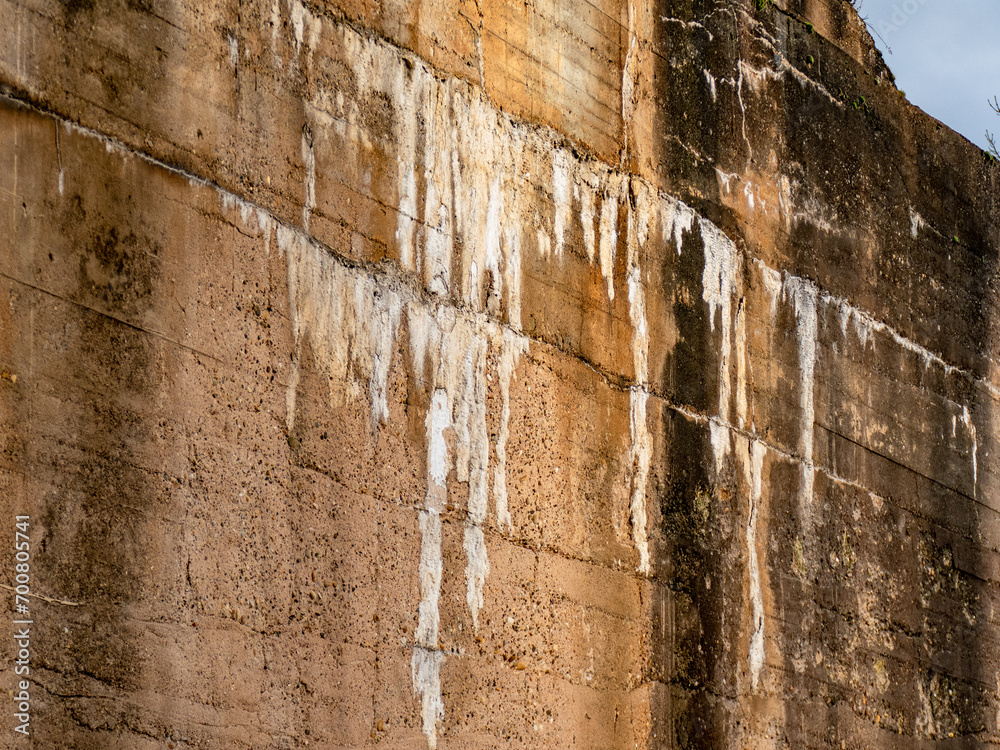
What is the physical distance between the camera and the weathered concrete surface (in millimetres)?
3111

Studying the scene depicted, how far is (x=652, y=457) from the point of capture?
15.2 feet

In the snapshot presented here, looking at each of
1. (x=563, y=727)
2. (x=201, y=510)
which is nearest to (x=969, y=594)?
(x=563, y=727)

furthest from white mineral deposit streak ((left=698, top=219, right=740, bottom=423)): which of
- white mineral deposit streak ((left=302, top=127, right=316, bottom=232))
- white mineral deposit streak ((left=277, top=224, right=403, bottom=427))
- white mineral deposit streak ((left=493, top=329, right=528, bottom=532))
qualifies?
white mineral deposit streak ((left=302, top=127, right=316, bottom=232))

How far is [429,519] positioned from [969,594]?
3304mm

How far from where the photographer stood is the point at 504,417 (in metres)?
4.15

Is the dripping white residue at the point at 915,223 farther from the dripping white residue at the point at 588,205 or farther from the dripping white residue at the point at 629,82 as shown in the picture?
the dripping white residue at the point at 588,205

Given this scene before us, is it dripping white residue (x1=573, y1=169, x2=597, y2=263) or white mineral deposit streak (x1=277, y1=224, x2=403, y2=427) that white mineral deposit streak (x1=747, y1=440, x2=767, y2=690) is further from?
white mineral deposit streak (x1=277, y1=224, x2=403, y2=427)

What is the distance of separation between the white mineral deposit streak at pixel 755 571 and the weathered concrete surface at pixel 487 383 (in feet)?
0.05

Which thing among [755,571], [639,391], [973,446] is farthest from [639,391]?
[973,446]

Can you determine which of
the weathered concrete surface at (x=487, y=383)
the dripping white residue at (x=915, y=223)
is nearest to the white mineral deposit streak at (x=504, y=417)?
the weathered concrete surface at (x=487, y=383)

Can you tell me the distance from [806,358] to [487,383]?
1832 millimetres

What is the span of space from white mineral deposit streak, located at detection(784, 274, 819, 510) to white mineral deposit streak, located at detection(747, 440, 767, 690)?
0.29 m

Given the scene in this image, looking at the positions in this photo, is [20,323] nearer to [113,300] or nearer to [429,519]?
[113,300]

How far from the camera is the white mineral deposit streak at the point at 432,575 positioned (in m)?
3.76
